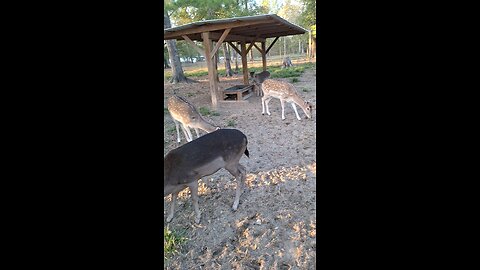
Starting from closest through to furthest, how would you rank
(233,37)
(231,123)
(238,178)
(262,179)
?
(238,178), (262,179), (231,123), (233,37)

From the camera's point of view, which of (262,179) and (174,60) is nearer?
(262,179)

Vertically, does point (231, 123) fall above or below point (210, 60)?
below

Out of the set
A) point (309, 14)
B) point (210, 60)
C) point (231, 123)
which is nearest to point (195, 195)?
point (231, 123)

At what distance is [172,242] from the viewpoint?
6.70 feet

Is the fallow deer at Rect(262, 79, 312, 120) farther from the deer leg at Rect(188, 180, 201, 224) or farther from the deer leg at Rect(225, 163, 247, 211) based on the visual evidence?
the deer leg at Rect(188, 180, 201, 224)

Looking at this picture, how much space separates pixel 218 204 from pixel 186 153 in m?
0.64

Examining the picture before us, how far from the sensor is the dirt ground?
190 centimetres

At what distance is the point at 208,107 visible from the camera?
23.1 feet

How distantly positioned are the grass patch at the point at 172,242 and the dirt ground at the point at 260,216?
0.04m

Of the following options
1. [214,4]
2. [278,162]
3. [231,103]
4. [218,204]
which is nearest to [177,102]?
[278,162]

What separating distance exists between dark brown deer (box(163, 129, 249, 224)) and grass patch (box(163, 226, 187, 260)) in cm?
24

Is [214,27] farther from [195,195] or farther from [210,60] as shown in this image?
[195,195]

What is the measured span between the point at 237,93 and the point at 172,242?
18.8ft

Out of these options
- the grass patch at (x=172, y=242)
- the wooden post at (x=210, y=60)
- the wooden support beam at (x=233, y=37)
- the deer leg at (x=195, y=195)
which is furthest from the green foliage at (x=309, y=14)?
the grass patch at (x=172, y=242)
